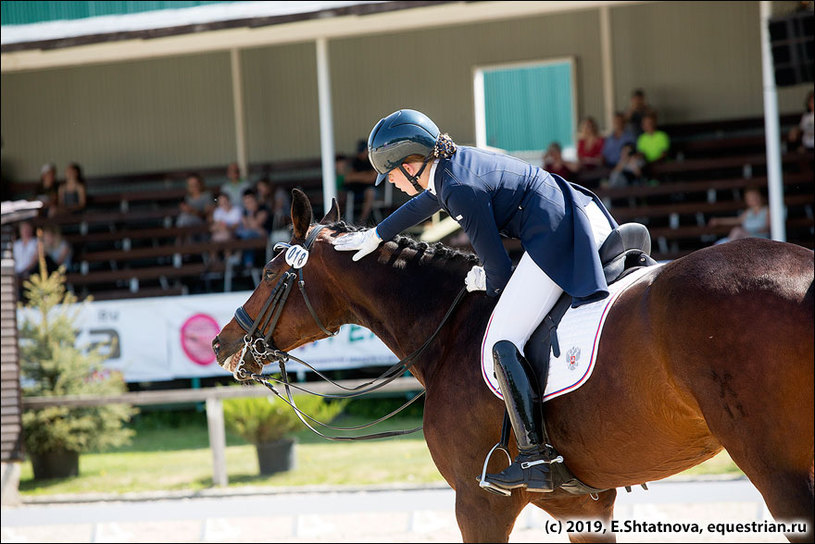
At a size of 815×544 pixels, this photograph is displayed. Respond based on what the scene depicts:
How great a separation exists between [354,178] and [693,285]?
10.8m

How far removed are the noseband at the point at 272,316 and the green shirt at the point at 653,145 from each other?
30.2 feet

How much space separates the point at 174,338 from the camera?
11367 mm

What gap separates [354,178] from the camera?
13.8 meters

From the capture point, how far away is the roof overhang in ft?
36.1

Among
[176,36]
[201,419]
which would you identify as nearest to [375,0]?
[176,36]

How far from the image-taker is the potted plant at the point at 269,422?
30.3ft

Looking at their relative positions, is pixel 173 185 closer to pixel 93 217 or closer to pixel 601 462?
pixel 93 217

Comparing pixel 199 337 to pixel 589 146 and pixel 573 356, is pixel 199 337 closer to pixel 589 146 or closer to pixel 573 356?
pixel 589 146

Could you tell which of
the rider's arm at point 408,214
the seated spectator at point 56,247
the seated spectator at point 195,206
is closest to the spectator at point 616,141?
the seated spectator at point 195,206

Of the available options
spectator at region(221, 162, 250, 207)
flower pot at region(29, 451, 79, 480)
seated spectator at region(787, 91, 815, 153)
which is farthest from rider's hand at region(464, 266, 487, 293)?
spectator at region(221, 162, 250, 207)

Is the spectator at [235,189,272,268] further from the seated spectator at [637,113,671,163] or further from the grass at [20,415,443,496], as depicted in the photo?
the seated spectator at [637,113,671,163]

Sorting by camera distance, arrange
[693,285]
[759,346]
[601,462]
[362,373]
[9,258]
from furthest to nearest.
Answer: [362,373]
[9,258]
[601,462]
[693,285]
[759,346]

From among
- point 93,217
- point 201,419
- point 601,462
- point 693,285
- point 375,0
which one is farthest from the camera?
point 93,217

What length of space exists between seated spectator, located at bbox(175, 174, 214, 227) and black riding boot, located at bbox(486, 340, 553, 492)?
1106 cm
